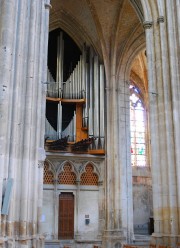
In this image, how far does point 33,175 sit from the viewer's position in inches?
372

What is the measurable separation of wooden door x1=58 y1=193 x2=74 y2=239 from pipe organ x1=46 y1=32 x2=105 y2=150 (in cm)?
272

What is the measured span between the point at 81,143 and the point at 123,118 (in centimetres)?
275

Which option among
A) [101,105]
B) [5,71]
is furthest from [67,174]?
[5,71]

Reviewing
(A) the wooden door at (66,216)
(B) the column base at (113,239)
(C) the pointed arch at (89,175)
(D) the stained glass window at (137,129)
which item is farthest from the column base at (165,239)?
(D) the stained glass window at (137,129)

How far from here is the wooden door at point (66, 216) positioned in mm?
17516

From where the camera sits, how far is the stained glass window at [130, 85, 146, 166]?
23578mm

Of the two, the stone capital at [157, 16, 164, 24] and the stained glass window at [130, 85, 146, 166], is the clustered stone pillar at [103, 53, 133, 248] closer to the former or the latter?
the stained glass window at [130, 85, 146, 166]

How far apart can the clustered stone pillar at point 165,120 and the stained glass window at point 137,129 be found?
34.6 ft

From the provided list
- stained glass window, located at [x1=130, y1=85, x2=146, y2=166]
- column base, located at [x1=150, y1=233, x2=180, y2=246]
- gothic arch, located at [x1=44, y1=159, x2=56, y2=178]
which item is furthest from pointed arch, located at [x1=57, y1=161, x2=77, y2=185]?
column base, located at [x1=150, y1=233, x2=180, y2=246]

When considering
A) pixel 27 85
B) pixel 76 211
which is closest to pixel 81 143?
pixel 76 211

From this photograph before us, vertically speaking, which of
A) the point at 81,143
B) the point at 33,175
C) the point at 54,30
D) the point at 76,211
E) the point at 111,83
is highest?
the point at 54,30

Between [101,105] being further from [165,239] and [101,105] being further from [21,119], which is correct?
[21,119]

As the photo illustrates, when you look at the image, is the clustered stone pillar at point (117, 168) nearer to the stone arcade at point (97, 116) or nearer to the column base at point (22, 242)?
the stone arcade at point (97, 116)

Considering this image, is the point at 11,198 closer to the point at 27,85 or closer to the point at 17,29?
the point at 27,85
